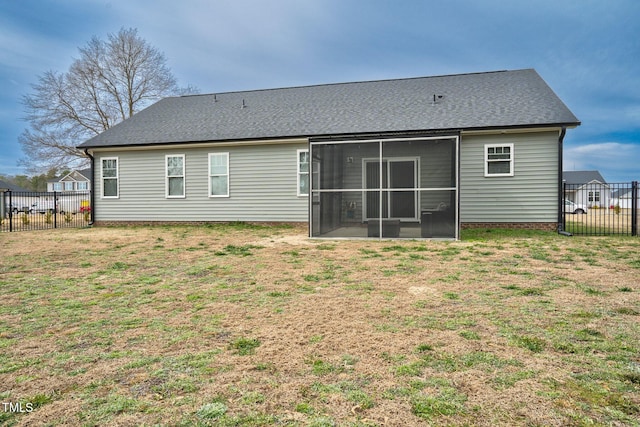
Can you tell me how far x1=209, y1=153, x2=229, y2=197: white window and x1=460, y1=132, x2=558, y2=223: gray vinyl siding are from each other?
825 centimetres

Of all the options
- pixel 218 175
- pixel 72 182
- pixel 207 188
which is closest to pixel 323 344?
pixel 218 175

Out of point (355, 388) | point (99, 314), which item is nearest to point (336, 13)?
point (99, 314)

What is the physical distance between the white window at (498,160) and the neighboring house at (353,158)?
0.10ft

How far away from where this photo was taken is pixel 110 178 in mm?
14688

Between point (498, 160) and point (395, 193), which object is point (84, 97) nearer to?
point (395, 193)

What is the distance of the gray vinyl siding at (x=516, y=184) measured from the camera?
1113 centimetres

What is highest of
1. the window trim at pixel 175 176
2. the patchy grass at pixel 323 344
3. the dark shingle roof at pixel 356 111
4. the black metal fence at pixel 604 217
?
the dark shingle roof at pixel 356 111

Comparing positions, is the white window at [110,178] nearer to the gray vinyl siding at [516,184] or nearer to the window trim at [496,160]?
the gray vinyl siding at [516,184]

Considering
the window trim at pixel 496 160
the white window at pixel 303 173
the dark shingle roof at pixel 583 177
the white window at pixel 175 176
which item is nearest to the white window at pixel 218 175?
the white window at pixel 175 176

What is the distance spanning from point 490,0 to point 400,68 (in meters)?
10.7

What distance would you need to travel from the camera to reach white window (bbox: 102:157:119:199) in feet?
48.1

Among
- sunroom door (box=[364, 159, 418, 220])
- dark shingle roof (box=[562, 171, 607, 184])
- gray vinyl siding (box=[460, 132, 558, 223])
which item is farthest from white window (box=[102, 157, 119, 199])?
dark shingle roof (box=[562, 171, 607, 184])

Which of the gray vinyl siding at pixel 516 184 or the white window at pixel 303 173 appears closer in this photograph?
the gray vinyl siding at pixel 516 184

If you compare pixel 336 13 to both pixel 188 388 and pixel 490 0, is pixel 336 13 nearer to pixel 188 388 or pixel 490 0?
pixel 490 0
